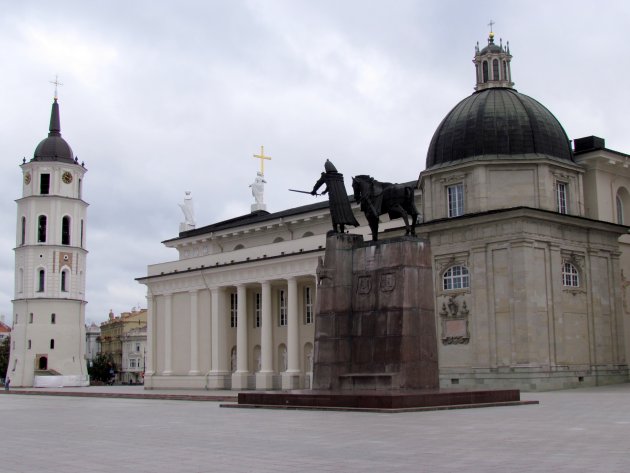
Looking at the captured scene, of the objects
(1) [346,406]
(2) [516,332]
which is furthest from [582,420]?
(2) [516,332]

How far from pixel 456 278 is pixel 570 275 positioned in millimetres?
6575

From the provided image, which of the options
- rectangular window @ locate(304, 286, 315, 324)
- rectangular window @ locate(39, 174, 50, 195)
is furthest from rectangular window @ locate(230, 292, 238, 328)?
rectangular window @ locate(39, 174, 50, 195)

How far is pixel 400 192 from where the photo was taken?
103ft

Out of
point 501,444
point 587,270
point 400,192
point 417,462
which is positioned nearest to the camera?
point 417,462

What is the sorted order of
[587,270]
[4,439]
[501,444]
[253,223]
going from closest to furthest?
[501,444]
[4,439]
[587,270]
[253,223]

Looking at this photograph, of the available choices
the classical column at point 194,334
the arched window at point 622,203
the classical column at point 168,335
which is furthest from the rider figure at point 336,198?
the classical column at point 168,335

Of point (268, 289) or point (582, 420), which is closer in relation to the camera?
point (582, 420)

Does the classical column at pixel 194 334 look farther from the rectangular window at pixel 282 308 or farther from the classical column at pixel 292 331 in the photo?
the classical column at pixel 292 331

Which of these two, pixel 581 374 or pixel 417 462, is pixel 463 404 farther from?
pixel 581 374

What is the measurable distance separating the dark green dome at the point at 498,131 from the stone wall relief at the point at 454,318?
853 cm

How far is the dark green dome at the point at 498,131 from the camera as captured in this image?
172 feet

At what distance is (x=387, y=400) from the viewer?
84.3ft

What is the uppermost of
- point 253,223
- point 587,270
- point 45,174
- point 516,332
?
point 45,174

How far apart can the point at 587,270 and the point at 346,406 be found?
1156 inches
